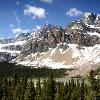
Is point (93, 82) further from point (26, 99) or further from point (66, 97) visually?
point (66, 97)

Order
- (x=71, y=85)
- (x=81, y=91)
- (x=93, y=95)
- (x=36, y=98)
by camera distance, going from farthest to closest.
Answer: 1. (x=71, y=85)
2. (x=81, y=91)
3. (x=36, y=98)
4. (x=93, y=95)

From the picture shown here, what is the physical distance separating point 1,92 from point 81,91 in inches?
1459

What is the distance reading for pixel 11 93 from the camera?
132000 millimetres

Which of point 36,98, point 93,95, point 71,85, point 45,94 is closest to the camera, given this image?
point 93,95

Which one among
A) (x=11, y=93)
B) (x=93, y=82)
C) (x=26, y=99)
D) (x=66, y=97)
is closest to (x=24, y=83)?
(x=11, y=93)

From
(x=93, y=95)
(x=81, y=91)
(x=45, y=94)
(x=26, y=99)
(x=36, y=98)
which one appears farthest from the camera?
(x=81, y=91)

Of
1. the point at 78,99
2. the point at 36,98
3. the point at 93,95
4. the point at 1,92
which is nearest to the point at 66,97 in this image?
the point at 78,99

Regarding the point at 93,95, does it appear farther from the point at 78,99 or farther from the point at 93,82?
the point at 78,99

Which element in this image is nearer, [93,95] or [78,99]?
[93,95]

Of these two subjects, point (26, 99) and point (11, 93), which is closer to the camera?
point (26, 99)

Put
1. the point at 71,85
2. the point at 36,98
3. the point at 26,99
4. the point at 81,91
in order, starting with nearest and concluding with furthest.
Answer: the point at 26,99 < the point at 36,98 < the point at 81,91 < the point at 71,85

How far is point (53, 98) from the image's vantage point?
128 metres

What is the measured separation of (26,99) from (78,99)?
29.1 metres

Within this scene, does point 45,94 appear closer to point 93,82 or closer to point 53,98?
point 53,98
